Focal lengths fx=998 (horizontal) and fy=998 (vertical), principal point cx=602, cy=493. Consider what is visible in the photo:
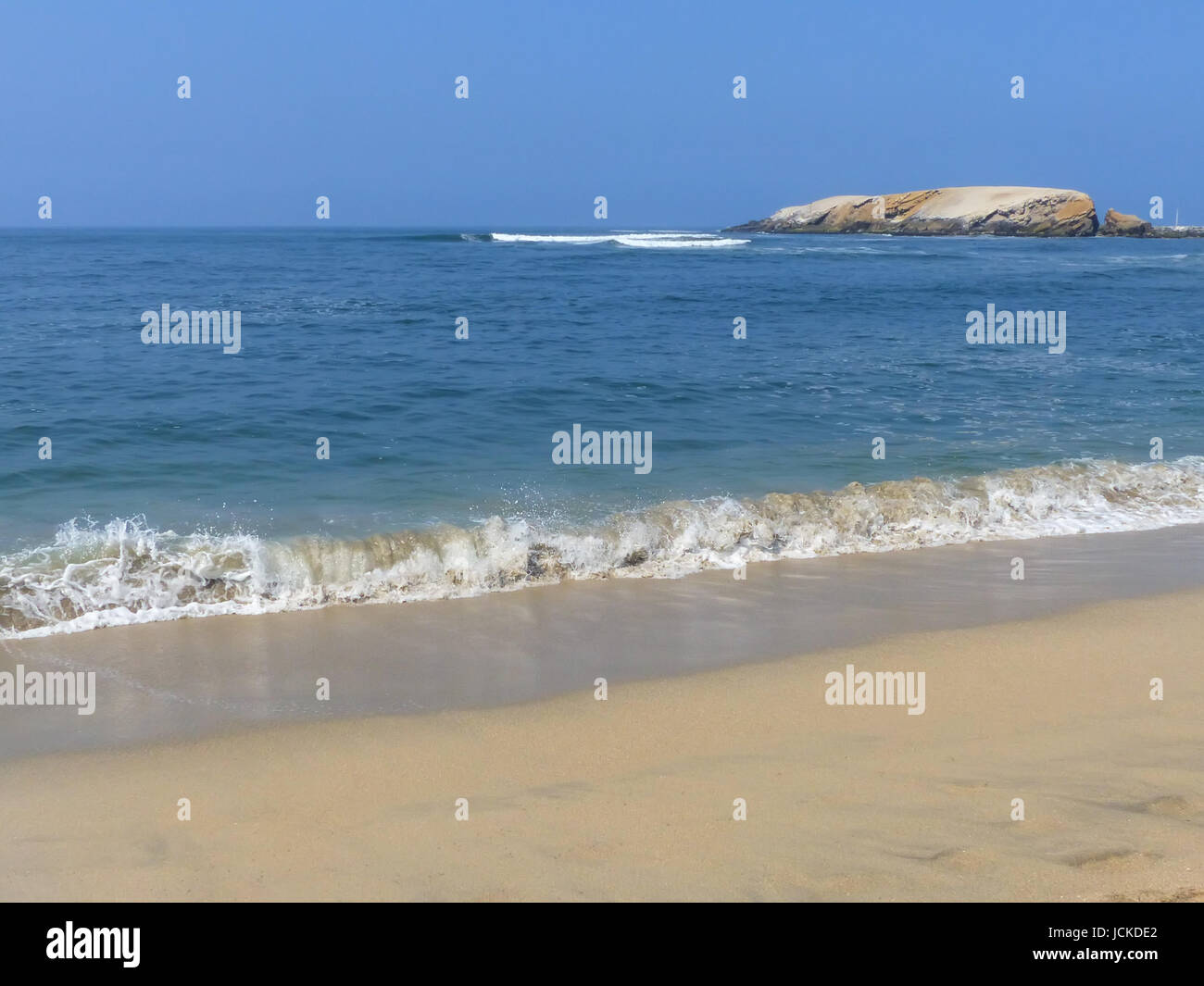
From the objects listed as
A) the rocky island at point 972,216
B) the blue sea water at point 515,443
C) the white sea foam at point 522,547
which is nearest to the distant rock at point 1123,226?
the rocky island at point 972,216

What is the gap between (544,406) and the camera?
13.2m

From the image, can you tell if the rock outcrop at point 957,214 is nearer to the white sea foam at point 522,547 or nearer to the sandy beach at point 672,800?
the white sea foam at point 522,547

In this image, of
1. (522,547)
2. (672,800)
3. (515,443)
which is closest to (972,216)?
(515,443)

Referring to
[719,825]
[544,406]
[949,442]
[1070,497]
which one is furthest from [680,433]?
[719,825]

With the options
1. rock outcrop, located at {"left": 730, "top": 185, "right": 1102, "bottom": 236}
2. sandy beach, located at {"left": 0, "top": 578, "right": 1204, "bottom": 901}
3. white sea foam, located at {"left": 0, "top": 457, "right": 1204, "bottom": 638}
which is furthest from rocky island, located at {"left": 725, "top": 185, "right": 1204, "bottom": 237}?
sandy beach, located at {"left": 0, "top": 578, "right": 1204, "bottom": 901}

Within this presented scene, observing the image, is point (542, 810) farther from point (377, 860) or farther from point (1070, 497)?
point (1070, 497)

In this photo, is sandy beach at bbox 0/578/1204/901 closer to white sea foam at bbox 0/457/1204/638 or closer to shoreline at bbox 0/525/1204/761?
shoreline at bbox 0/525/1204/761

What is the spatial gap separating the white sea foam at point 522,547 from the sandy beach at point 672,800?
2286 mm

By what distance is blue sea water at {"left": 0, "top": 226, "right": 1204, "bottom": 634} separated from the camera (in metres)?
7.80

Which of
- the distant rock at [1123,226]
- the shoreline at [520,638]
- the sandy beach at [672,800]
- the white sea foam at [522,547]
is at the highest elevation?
the distant rock at [1123,226]

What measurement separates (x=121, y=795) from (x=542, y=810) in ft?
6.13

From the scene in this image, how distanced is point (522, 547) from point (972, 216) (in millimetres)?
88223

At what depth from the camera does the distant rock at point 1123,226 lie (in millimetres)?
84875

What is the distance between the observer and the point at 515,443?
11.4 meters
